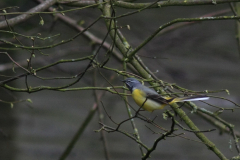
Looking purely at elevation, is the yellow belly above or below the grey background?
below

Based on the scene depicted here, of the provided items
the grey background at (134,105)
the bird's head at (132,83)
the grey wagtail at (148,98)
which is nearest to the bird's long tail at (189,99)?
the grey wagtail at (148,98)

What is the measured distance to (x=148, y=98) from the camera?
186 cm

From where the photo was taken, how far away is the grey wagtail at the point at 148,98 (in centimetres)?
184

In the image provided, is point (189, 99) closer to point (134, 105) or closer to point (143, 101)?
point (143, 101)

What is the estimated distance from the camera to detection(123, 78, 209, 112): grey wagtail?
1.84 m

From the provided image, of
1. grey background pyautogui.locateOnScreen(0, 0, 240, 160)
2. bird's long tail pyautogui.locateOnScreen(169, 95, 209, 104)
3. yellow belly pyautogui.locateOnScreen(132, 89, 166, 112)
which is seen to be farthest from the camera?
grey background pyautogui.locateOnScreen(0, 0, 240, 160)

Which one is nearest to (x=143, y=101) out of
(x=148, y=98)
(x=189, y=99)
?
(x=148, y=98)

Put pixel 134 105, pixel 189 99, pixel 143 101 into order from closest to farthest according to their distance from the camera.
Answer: pixel 189 99, pixel 143 101, pixel 134 105

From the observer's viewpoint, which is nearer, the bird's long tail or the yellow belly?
the bird's long tail

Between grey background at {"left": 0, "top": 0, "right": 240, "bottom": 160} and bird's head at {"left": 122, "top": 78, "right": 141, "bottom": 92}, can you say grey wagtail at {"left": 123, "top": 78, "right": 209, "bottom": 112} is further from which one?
grey background at {"left": 0, "top": 0, "right": 240, "bottom": 160}

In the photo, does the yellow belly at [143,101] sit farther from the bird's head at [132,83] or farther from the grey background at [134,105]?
the grey background at [134,105]

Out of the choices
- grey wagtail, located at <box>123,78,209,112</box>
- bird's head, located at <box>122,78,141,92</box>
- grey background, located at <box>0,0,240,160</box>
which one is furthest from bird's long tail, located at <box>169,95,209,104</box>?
grey background, located at <box>0,0,240,160</box>

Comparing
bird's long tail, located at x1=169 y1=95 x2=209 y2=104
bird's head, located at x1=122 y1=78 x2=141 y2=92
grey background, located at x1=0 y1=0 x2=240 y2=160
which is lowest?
bird's long tail, located at x1=169 y1=95 x2=209 y2=104

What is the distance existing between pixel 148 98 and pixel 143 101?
0.07 meters
